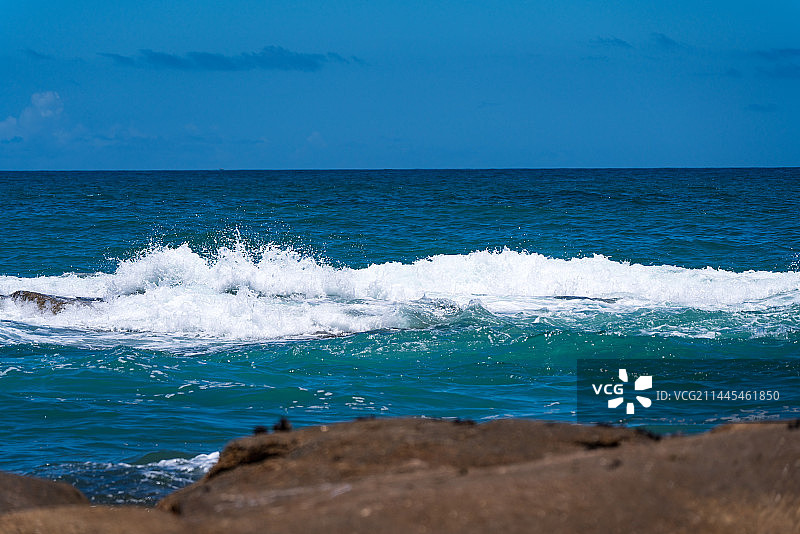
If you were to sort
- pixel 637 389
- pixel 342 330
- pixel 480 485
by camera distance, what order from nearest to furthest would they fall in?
pixel 480 485 < pixel 637 389 < pixel 342 330

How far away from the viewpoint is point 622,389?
8.75 meters

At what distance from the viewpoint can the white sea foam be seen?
12.2m

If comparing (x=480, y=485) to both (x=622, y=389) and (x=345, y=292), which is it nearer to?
(x=622, y=389)

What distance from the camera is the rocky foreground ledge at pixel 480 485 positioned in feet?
7.68

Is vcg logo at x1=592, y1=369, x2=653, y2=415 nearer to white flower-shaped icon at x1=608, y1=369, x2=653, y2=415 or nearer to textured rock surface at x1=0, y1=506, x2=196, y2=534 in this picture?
white flower-shaped icon at x1=608, y1=369, x2=653, y2=415

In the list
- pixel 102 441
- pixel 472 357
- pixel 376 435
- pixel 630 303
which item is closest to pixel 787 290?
pixel 630 303

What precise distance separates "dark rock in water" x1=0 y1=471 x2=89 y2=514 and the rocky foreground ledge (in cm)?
112

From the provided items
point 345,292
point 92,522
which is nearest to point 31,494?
point 92,522

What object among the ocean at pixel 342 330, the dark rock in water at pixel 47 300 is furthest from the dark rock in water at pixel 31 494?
the dark rock in water at pixel 47 300

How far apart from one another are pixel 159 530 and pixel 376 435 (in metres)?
0.86

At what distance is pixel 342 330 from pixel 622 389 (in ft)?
14.0

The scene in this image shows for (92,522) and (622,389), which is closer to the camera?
(92,522)

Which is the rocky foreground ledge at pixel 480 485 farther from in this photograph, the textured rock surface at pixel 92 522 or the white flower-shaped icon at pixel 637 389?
the white flower-shaped icon at pixel 637 389

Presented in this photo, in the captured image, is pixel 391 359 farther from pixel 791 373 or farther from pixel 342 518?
pixel 342 518
